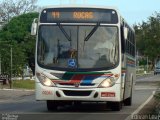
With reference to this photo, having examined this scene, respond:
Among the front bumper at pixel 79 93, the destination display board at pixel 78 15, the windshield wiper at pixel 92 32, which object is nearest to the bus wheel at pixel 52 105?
the front bumper at pixel 79 93

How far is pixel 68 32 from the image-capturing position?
19625 millimetres

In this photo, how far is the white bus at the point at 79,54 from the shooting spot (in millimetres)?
19297

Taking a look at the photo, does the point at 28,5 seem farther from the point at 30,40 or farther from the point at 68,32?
the point at 68,32

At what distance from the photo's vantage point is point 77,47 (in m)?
19.5

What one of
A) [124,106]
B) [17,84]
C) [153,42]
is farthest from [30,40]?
[124,106]

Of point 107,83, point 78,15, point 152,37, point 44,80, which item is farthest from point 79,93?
point 152,37

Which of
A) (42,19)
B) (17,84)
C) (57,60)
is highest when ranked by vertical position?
(42,19)

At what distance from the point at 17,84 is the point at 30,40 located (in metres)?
20.6

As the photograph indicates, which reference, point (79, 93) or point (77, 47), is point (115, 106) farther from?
point (77, 47)

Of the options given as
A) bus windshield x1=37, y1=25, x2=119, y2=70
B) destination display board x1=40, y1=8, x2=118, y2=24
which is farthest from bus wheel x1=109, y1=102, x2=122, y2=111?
destination display board x1=40, y1=8, x2=118, y2=24

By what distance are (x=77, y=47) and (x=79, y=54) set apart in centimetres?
25

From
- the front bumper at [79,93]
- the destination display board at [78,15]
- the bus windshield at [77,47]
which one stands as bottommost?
the front bumper at [79,93]

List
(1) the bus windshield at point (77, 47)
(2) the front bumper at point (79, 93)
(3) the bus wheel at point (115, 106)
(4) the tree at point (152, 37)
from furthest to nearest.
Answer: (4) the tree at point (152, 37)
(3) the bus wheel at point (115, 106)
(1) the bus windshield at point (77, 47)
(2) the front bumper at point (79, 93)

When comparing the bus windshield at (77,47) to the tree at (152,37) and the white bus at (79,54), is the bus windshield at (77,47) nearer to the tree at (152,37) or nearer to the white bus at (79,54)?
the white bus at (79,54)
